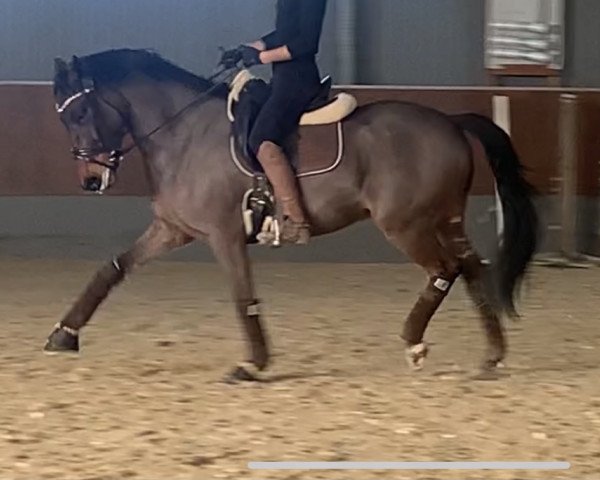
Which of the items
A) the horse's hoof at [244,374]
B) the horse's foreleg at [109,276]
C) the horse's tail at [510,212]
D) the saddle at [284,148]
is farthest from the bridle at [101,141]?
the horse's tail at [510,212]

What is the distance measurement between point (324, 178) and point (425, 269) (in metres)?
0.57

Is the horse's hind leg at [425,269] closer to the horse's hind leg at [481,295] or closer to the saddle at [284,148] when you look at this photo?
the horse's hind leg at [481,295]

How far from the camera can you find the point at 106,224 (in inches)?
380

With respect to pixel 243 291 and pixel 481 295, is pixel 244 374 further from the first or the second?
pixel 481 295

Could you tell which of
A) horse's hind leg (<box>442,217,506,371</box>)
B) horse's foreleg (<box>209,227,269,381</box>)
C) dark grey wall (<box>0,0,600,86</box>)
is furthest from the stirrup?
dark grey wall (<box>0,0,600,86</box>)

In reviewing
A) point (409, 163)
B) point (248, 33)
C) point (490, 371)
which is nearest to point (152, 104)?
point (409, 163)

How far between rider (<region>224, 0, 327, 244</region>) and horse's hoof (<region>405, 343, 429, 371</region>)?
2.39 ft

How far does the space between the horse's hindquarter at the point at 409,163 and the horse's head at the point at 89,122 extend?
999mm

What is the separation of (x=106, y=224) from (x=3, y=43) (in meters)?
1.69

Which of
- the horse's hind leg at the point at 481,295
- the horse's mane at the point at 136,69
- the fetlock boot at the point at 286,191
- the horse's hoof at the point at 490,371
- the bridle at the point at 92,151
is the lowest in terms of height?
the horse's hoof at the point at 490,371

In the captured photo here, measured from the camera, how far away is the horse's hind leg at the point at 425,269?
17.8 feet

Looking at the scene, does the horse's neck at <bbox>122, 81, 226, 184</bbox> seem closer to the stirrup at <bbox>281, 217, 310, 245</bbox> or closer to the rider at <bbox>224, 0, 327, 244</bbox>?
the rider at <bbox>224, 0, 327, 244</bbox>

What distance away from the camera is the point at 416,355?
5.60 m

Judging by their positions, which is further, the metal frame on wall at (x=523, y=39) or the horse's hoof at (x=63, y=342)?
the metal frame on wall at (x=523, y=39)
